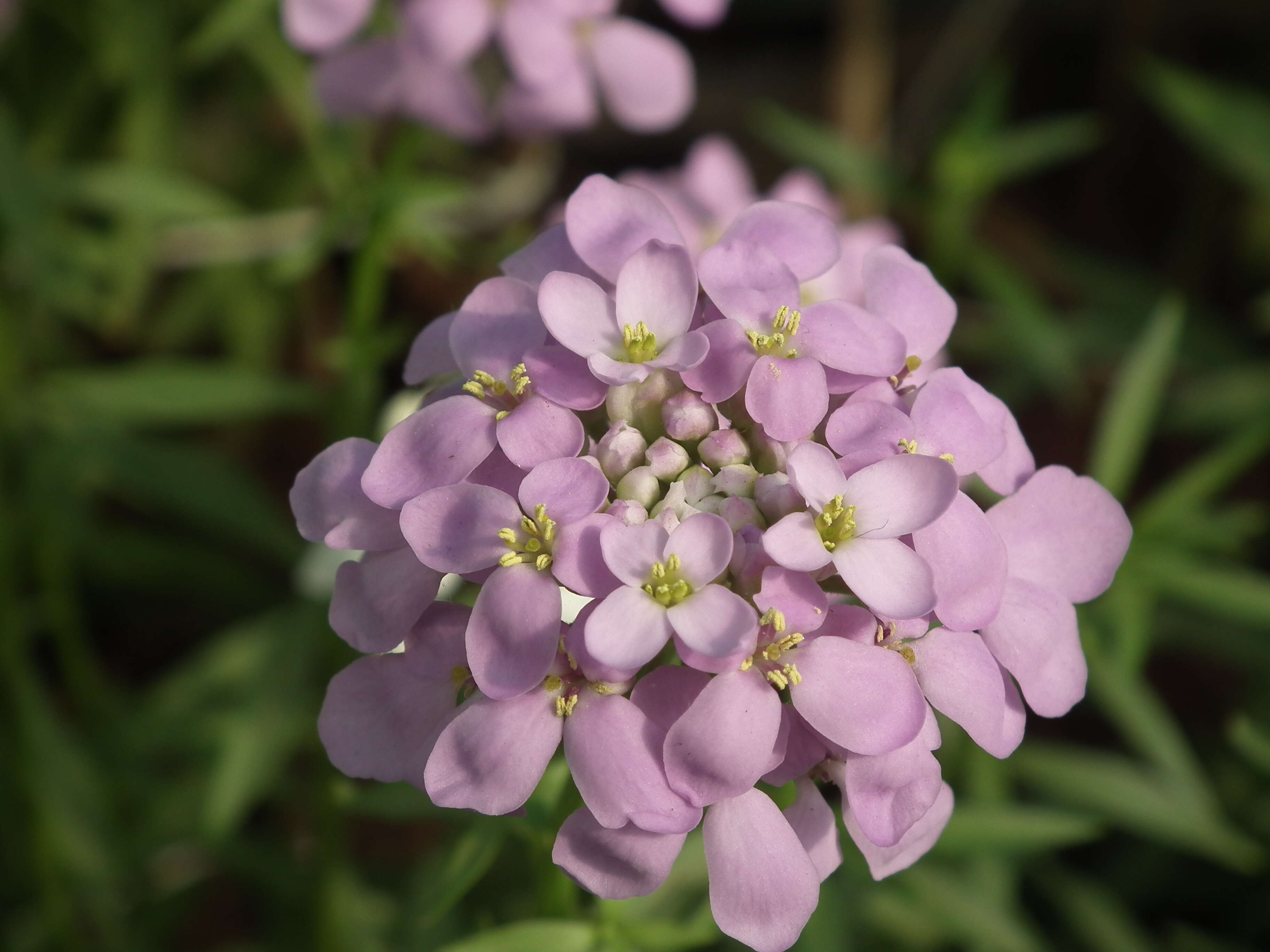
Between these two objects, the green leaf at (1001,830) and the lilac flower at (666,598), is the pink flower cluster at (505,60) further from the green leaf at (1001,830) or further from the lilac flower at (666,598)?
the green leaf at (1001,830)

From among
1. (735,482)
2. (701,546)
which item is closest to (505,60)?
(735,482)

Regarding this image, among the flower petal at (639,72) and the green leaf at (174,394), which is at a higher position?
the flower petal at (639,72)

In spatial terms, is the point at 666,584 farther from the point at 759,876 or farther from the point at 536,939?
the point at 536,939

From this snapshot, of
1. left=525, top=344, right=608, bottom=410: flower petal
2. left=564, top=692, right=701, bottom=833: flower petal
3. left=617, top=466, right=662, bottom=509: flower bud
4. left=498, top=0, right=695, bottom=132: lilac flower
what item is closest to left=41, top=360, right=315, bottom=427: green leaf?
left=498, top=0, right=695, bottom=132: lilac flower

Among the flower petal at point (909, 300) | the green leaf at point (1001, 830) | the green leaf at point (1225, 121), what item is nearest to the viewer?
the flower petal at point (909, 300)

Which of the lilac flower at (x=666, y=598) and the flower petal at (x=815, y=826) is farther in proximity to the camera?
the flower petal at (x=815, y=826)

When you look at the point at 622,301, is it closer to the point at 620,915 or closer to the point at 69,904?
the point at 620,915

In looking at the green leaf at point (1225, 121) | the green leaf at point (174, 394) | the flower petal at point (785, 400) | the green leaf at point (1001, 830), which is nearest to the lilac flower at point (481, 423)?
the flower petal at point (785, 400)
